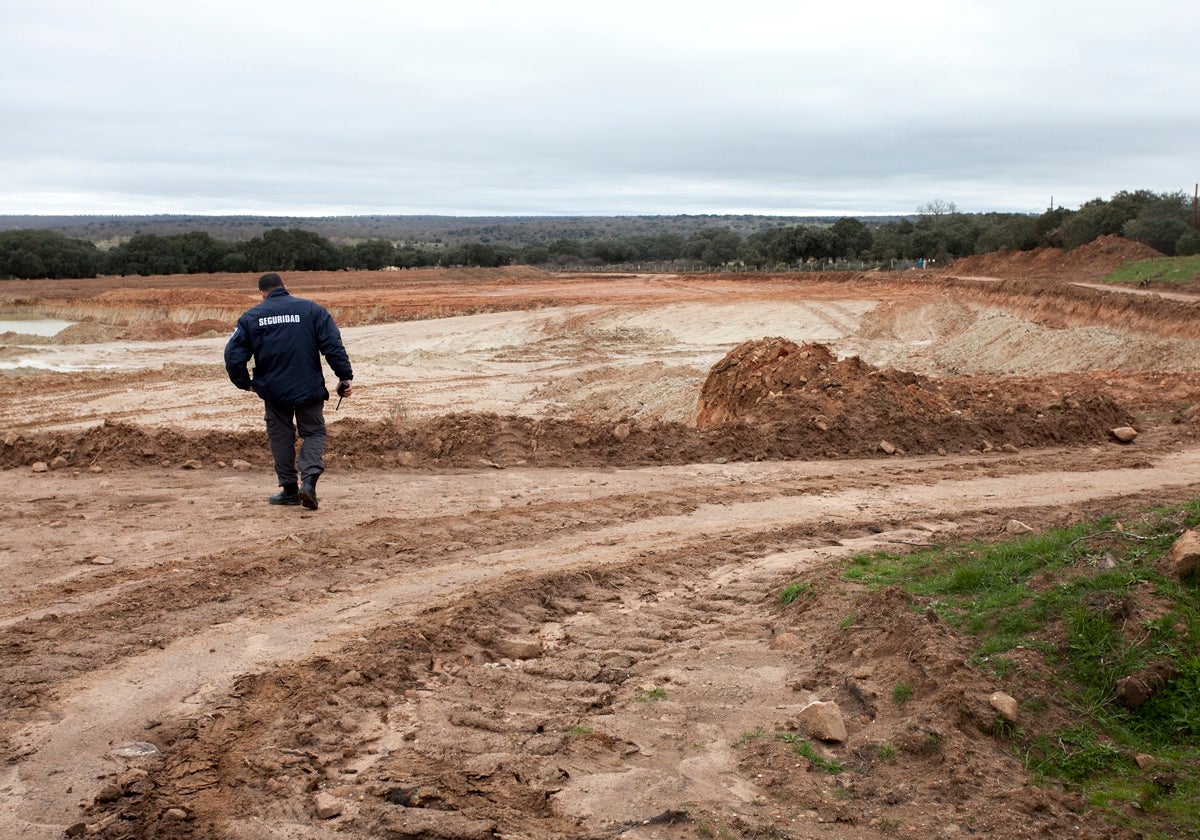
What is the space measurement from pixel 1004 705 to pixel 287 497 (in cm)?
611

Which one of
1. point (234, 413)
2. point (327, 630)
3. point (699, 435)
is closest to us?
point (327, 630)

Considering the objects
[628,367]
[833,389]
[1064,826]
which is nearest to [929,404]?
[833,389]

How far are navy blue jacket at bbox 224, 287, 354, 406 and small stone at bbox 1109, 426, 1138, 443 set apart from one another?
384 inches

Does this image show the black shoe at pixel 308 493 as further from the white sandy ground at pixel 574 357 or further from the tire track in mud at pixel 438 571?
the white sandy ground at pixel 574 357

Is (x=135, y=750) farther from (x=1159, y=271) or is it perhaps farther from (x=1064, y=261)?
(x=1064, y=261)

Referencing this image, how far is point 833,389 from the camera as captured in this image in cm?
1345

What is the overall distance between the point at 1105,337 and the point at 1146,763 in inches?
808

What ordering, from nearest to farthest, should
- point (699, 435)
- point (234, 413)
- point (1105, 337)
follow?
point (699, 435) < point (234, 413) < point (1105, 337)

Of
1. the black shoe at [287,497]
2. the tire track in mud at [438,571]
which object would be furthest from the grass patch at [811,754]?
the black shoe at [287,497]

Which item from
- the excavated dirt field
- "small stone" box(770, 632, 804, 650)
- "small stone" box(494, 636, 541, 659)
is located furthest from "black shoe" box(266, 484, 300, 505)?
"small stone" box(770, 632, 804, 650)

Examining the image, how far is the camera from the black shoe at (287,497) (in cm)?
871

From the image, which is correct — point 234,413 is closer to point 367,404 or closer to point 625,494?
point 367,404

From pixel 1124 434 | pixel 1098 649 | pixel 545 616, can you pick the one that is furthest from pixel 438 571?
pixel 1124 434

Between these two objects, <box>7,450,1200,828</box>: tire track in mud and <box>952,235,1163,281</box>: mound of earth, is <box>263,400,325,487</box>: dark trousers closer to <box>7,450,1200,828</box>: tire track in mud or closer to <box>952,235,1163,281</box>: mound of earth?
<box>7,450,1200,828</box>: tire track in mud
